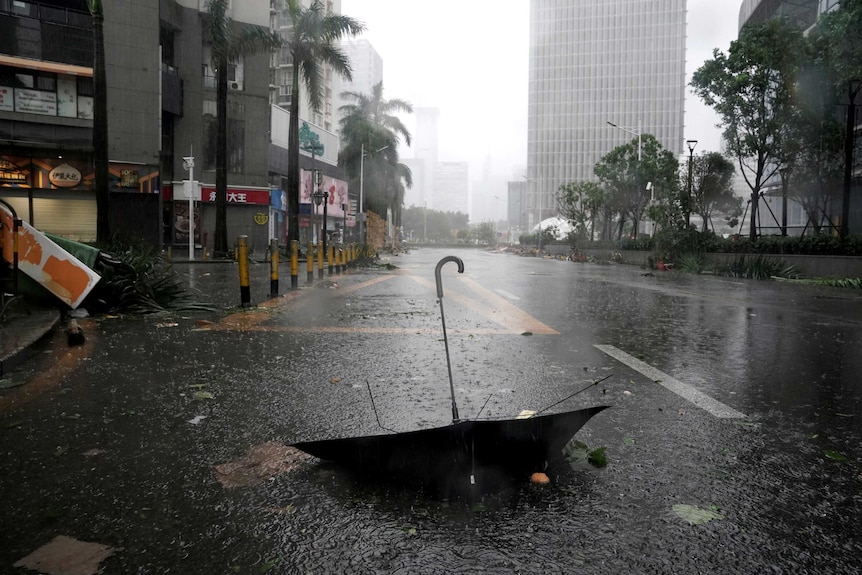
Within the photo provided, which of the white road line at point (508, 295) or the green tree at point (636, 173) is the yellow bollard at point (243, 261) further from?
the green tree at point (636, 173)

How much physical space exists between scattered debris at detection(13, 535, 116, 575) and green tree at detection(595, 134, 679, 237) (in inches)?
1773

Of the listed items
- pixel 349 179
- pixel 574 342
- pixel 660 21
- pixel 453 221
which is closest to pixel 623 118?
pixel 660 21

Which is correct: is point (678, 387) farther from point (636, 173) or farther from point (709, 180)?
point (636, 173)

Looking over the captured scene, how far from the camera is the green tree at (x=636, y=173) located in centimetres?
4538

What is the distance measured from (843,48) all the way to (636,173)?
2396cm

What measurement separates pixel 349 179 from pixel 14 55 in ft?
127

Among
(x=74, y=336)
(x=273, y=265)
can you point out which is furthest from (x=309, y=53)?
(x=74, y=336)

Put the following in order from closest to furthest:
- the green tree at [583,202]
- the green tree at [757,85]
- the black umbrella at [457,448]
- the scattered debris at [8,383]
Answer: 1. the black umbrella at [457,448]
2. the scattered debris at [8,383]
3. the green tree at [757,85]
4. the green tree at [583,202]

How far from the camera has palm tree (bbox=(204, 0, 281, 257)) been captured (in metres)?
27.3

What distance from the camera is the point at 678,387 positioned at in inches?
188

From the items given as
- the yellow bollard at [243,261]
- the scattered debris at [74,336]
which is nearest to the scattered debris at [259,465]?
the scattered debris at [74,336]

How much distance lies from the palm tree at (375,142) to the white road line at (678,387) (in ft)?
174

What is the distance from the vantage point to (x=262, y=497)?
2.66 metres

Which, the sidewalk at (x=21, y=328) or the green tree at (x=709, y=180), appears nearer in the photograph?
the sidewalk at (x=21, y=328)
